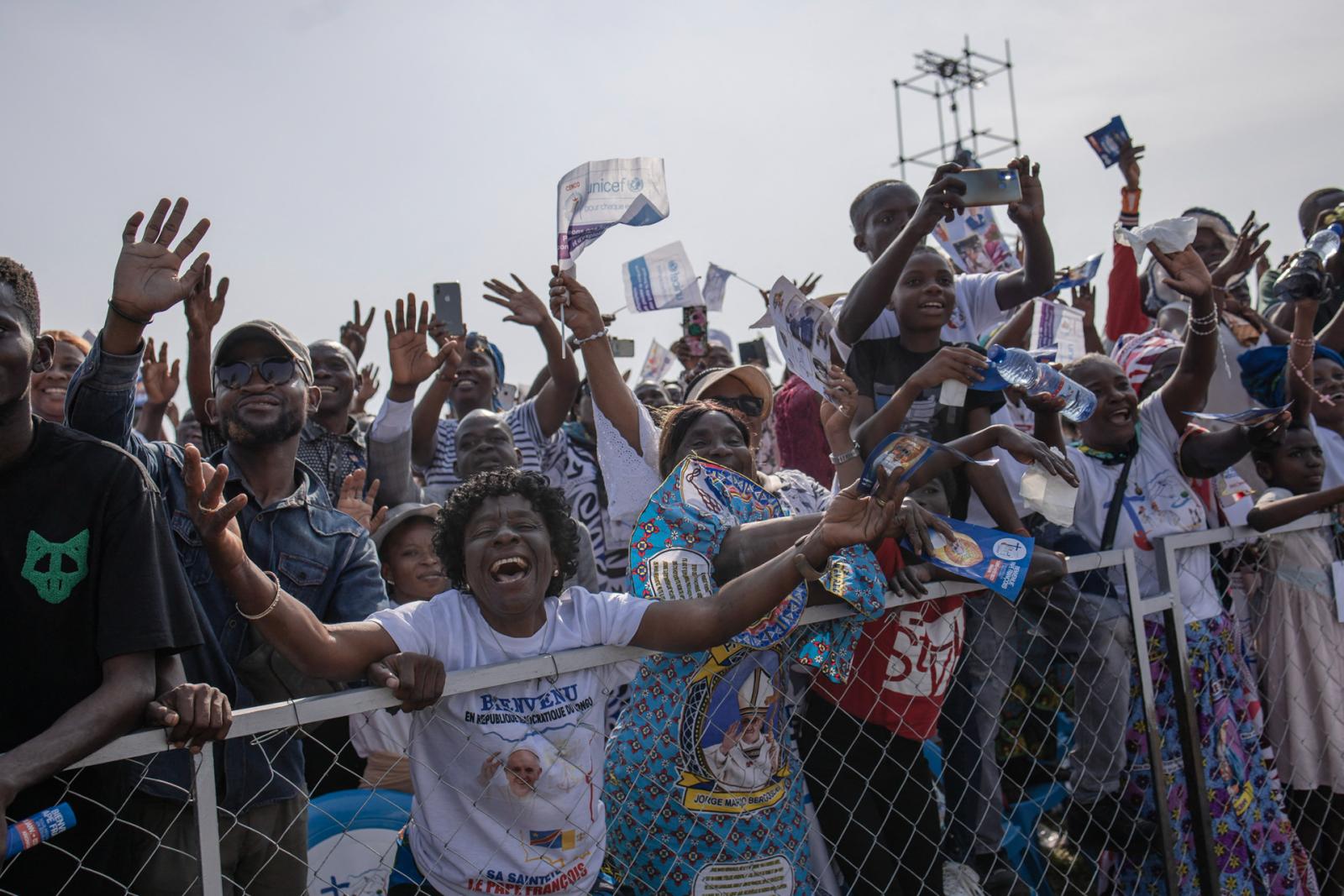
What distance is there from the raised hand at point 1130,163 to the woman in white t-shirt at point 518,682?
14.0 feet

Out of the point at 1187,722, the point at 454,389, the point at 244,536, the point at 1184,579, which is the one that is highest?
the point at 454,389

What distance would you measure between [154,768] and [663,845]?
1.36m

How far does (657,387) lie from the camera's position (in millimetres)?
6684

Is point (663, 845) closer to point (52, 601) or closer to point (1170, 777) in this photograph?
point (52, 601)

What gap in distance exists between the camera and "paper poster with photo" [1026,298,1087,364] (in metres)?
6.48

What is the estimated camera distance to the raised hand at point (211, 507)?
6.89 feet

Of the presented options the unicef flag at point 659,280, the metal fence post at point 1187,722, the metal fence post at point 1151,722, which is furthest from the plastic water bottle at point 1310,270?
the unicef flag at point 659,280

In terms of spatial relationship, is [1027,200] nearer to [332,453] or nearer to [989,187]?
[989,187]

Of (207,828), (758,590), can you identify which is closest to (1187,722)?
(758,590)

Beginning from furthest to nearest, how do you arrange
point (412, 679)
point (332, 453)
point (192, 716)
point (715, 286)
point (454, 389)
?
point (715, 286) → point (454, 389) → point (332, 453) → point (412, 679) → point (192, 716)

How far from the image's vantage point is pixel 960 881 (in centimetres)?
344

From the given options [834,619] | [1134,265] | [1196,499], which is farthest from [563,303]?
[1134,265]

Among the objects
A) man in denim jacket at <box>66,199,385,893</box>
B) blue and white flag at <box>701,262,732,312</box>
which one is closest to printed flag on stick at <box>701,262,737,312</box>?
blue and white flag at <box>701,262,732,312</box>

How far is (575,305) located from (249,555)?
1430 millimetres
